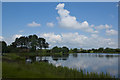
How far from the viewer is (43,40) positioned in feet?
354

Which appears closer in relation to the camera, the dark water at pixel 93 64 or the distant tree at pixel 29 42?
the dark water at pixel 93 64

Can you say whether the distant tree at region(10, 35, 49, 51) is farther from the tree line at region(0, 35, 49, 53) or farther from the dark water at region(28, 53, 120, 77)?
the dark water at region(28, 53, 120, 77)

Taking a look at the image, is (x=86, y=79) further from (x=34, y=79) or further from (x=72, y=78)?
(x=34, y=79)

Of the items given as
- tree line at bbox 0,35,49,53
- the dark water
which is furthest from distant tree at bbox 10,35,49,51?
the dark water

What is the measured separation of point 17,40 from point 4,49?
38703 millimetres

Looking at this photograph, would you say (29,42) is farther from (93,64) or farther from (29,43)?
(93,64)

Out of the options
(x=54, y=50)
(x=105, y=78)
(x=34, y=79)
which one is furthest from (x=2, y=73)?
(x=54, y=50)

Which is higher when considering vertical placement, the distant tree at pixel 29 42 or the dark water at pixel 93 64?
the distant tree at pixel 29 42

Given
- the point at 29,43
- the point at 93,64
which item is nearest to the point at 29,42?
the point at 29,43

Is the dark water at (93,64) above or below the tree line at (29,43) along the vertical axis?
below

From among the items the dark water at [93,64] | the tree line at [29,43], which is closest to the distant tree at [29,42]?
the tree line at [29,43]

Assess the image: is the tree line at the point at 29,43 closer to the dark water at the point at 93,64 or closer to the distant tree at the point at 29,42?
the distant tree at the point at 29,42

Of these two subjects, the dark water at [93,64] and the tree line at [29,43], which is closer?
the dark water at [93,64]

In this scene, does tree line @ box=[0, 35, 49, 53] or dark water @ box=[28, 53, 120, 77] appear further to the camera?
tree line @ box=[0, 35, 49, 53]
